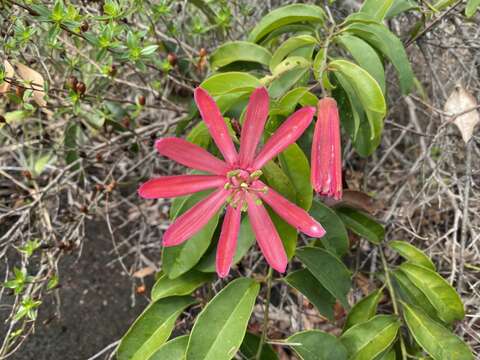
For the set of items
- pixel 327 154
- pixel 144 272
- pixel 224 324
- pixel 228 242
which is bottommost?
A: pixel 144 272

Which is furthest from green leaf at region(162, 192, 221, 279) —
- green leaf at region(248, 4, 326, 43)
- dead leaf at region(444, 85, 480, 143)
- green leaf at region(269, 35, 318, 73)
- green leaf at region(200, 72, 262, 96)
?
dead leaf at region(444, 85, 480, 143)

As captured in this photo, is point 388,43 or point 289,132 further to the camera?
point 388,43

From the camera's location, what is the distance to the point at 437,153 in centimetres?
209

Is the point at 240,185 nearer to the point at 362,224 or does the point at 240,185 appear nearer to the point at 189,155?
the point at 189,155

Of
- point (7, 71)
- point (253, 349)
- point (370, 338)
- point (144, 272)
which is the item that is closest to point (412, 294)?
point (370, 338)

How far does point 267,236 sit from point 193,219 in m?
0.17

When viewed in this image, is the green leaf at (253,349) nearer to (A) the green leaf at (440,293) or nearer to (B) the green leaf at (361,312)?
(B) the green leaf at (361,312)

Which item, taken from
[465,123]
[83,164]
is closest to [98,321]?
[83,164]

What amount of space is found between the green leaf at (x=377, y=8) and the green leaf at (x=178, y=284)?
32.3 inches

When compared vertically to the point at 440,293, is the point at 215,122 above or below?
above

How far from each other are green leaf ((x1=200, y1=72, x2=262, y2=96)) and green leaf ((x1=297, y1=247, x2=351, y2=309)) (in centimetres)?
45

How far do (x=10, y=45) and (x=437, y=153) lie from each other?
1.57 m

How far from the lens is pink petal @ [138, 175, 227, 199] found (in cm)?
108

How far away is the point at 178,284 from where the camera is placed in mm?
1392
